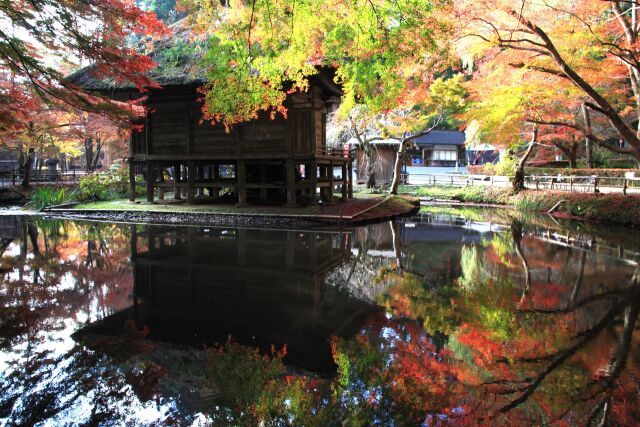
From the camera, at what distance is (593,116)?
90.6 ft

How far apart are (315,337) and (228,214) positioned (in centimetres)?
1133

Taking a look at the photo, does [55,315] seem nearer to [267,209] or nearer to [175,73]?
[267,209]

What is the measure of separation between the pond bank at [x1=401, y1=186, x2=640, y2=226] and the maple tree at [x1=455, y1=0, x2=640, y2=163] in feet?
11.4

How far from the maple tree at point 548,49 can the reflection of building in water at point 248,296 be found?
24.2ft

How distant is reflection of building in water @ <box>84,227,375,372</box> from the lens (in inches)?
226

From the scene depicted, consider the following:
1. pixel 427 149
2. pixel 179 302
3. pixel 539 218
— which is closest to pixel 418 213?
pixel 539 218

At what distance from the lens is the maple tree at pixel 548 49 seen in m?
12.6

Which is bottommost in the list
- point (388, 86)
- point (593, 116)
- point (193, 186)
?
point (193, 186)

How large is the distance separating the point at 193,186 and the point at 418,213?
1030 cm

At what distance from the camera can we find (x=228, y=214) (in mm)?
16500

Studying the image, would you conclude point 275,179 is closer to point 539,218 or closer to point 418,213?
point 418,213

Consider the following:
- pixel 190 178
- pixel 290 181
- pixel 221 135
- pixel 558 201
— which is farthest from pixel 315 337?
pixel 558 201

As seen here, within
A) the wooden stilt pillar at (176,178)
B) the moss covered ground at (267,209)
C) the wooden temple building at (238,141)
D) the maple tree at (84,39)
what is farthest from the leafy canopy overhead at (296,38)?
the wooden stilt pillar at (176,178)

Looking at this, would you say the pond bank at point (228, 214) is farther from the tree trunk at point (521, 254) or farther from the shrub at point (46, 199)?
the tree trunk at point (521, 254)
